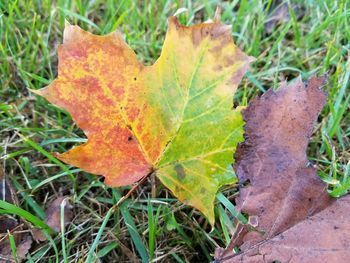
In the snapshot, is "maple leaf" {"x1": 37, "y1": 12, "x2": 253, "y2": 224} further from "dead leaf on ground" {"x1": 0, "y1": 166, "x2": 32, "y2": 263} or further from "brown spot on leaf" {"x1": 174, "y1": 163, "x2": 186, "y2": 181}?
"dead leaf on ground" {"x1": 0, "y1": 166, "x2": 32, "y2": 263}

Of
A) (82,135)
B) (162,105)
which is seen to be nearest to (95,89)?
(162,105)

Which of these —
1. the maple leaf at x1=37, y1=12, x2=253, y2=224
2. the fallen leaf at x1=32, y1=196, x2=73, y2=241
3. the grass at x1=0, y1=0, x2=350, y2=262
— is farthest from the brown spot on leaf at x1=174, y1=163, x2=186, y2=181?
the fallen leaf at x1=32, y1=196, x2=73, y2=241

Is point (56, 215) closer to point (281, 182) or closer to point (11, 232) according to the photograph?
point (11, 232)

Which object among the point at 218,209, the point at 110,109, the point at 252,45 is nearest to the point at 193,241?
the point at 218,209

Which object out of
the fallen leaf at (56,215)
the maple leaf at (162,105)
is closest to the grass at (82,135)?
the fallen leaf at (56,215)

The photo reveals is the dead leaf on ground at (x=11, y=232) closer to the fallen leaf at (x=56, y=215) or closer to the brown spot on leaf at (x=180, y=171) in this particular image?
the fallen leaf at (x=56, y=215)
